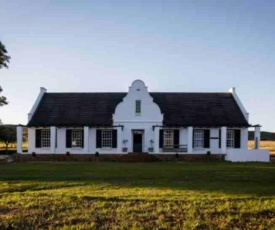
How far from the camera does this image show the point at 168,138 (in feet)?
112

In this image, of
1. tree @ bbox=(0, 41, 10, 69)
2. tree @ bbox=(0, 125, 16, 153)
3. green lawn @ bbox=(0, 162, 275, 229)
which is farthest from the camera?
tree @ bbox=(0, 125, 16, 153)

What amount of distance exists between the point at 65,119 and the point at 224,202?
24.4 m

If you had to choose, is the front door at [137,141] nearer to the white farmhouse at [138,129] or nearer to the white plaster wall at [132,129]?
the white farmhouse at [138,129]

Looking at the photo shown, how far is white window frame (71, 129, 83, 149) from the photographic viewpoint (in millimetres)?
34375

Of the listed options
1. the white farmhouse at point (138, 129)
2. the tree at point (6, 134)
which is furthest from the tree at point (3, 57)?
the tree at point (6, 134)

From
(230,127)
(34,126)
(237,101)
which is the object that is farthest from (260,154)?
(34,126)

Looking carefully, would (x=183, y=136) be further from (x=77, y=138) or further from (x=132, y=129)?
(x=77, y=138)

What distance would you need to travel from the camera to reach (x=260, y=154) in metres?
31.3

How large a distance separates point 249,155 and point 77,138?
1352cm

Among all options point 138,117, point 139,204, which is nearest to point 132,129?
point 138,117

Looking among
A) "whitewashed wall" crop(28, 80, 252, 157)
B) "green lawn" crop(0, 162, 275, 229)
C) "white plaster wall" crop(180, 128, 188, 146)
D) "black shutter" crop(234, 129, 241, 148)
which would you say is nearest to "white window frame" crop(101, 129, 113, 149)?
"whitewashed wall" crop(28, 80, 252, 157)

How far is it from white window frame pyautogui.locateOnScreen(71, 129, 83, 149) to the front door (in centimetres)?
430

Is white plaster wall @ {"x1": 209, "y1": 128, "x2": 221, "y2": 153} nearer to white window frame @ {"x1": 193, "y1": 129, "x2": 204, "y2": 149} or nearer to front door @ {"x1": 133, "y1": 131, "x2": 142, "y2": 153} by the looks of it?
white window frame @ {"x1": 193, "y1": 129, "x2": 204, "y2": 149}

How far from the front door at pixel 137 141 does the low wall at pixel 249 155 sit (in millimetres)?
7533
